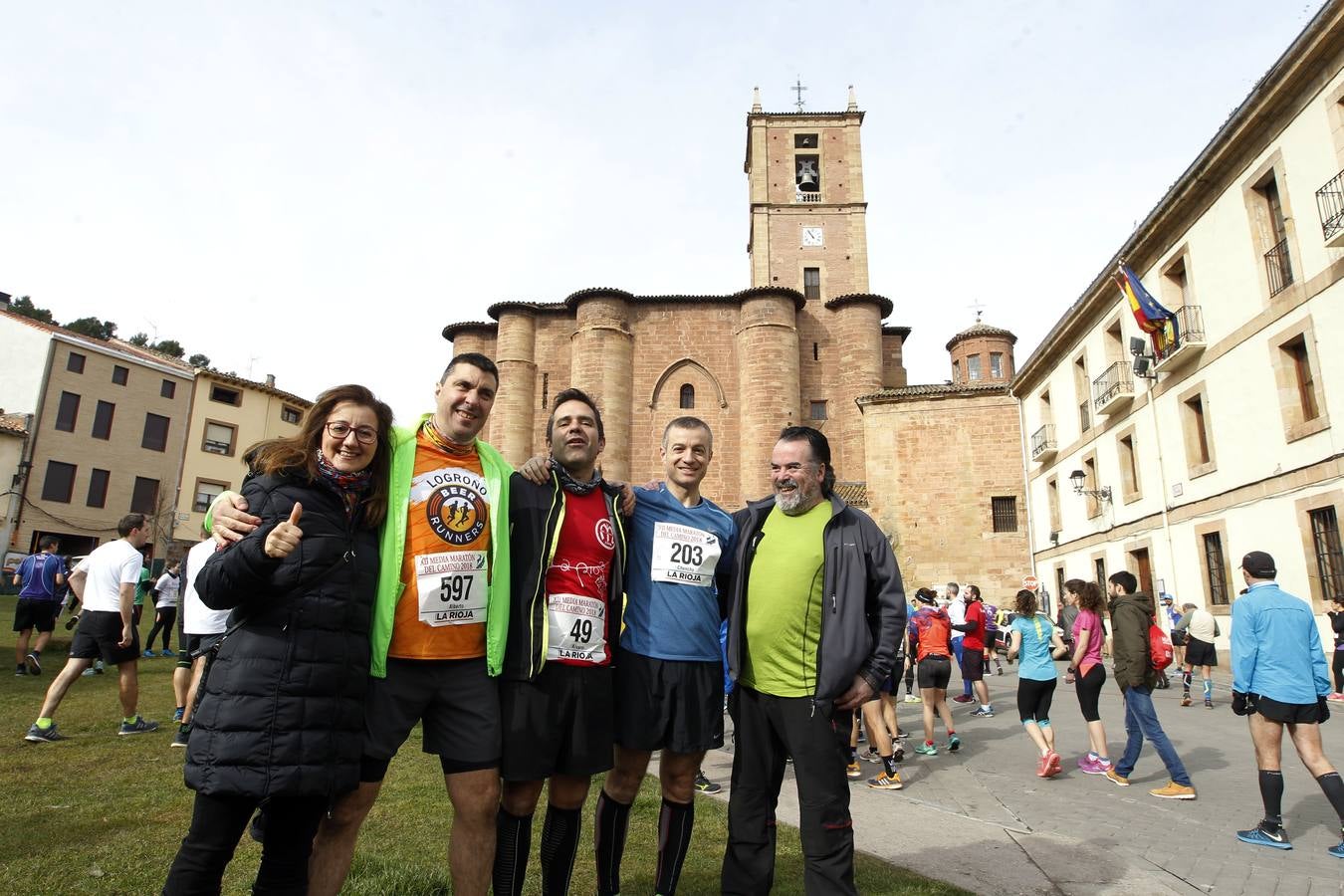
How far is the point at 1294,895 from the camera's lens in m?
3.89

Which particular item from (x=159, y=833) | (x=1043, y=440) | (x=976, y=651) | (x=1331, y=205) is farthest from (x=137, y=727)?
(x=1043, y=440)

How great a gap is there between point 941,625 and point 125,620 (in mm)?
7909

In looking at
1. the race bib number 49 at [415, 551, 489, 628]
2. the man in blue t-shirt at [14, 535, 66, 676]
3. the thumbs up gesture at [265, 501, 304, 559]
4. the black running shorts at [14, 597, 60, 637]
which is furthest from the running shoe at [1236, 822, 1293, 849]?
the black running shorts at [14, 597, 60, 637]

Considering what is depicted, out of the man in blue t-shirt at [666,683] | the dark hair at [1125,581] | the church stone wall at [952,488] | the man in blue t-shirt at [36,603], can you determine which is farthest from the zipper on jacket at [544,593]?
the church stone wall at [952,488]

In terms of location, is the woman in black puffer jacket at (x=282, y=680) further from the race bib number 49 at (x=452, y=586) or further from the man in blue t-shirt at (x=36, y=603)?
the man in blue t-shirt at (x=36, y=603)

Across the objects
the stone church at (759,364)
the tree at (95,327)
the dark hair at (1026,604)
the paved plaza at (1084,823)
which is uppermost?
the tree at (95,327)

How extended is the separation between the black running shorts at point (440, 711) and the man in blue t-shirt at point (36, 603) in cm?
1028

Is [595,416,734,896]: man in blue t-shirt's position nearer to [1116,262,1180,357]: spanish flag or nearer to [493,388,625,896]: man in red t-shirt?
[493,388,625,896]: man in red t-shirt

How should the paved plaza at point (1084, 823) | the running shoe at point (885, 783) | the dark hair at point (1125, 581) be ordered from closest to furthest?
the paved plaza at point (1084, 823), the running shoe at point (885, 783), the dark hair at point (1125, 581)

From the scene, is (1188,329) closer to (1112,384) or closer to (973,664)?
(1112,384)

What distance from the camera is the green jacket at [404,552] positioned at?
2672mm

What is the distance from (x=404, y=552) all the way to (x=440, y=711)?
60 centimetres

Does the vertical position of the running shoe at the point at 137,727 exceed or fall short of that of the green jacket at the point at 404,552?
it falls short

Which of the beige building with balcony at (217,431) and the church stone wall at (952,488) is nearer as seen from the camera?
the church stone wall at (952,488)
